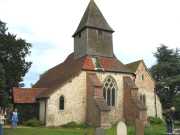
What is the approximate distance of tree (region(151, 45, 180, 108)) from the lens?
56.2 meters

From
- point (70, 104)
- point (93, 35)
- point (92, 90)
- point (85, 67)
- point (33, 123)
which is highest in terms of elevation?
point (93, 35)

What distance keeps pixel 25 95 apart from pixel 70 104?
6878mm

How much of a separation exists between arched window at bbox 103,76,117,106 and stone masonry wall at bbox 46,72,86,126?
8.58 feet

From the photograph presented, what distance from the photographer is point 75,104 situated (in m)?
39.4

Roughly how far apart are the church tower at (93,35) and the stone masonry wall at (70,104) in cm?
432

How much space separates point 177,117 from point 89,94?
36.5 ft

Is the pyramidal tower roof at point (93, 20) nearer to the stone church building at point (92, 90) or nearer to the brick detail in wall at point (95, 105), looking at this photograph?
the stone church building at point (92, 90)

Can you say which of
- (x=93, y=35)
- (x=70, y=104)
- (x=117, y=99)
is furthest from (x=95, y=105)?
(x=93, y=35)

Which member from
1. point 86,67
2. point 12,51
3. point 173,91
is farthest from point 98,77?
point 173,91

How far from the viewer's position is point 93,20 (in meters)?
44.3

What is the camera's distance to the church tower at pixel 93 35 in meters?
43.0

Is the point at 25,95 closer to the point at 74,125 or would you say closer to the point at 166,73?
the point at 74,125

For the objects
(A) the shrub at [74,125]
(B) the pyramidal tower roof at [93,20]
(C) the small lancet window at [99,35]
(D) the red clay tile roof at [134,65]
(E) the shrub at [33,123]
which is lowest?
(A) the shrub at [74,125]

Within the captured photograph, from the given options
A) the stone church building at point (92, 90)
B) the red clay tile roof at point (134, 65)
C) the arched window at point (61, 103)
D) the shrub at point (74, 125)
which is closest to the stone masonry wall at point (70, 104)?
the stone church building at point (92, 90)
